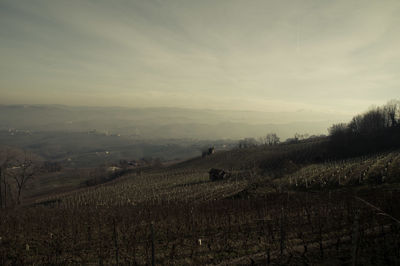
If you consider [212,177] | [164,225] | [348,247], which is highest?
[348,247]

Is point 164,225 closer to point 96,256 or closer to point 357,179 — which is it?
point 96,256

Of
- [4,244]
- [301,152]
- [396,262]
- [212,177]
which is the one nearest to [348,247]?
[396,262]

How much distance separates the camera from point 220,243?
1086 centimetres

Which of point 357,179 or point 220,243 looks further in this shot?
point 357,179

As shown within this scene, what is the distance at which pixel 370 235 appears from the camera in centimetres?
924

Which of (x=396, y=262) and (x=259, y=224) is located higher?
(x=396, y=262)

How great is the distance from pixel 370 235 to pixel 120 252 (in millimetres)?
10996

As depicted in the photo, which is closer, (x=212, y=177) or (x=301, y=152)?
(x=212, y=177)

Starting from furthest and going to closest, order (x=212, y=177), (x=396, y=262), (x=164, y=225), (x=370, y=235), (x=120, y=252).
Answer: (x=212, y=177), (x=164, y=225), (x=120, y=252), (x=370, y=235), (x=396, y=262)

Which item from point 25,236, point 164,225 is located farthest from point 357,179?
point 25,236

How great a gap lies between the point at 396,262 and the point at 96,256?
11.9 meters

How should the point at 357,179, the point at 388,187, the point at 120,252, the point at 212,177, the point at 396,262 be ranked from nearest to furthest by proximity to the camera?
1. the point at 396,262
2. the point at 120,252
3. the point at 388,187
4. the point at 357,179
5. the point at 212,177

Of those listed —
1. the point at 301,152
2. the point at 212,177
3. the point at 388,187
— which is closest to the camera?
the point at 388,187

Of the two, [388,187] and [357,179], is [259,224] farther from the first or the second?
[357,179]
